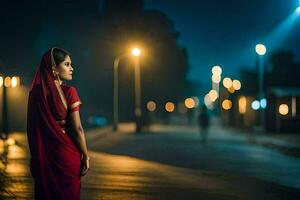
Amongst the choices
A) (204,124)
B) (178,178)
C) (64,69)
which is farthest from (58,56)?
(204,124)

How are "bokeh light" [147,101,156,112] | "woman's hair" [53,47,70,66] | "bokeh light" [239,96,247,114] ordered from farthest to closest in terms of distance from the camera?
1. "bokeh light" [147,101,156,112]
2. "bokeh light" [239,96,247,114]
3. "woman's hair" [53,47,70,66]

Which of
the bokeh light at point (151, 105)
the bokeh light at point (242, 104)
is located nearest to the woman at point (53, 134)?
the bokeh light at point (242, 104)

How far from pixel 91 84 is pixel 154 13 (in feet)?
37.8

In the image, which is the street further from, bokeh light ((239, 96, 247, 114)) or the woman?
bokeh light ((239, 96, 247, 114))

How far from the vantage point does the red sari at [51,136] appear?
5.90m

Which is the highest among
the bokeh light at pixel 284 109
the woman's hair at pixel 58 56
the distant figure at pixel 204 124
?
the woman's hair at pixel 58 56

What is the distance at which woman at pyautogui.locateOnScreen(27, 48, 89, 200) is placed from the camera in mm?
5906

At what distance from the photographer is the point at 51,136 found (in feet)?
19.3

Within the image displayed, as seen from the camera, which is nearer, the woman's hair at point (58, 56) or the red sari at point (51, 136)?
the red sari at point (51, 136)

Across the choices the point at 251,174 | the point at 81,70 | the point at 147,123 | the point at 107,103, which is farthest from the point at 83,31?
the point at 251,174

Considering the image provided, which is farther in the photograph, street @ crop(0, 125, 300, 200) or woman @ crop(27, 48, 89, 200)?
street @ crop(0, 125, 300, 200)

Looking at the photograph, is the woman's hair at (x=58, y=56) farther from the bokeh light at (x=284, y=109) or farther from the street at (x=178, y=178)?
the bokeh light at (x=284, y=109)

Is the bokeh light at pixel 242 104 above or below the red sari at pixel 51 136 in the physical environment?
above

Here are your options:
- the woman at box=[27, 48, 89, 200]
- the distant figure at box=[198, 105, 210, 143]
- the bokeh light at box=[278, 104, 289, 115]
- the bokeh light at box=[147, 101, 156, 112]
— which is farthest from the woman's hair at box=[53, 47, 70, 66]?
the bokeh light at box=[147, 101, 156, 112]
